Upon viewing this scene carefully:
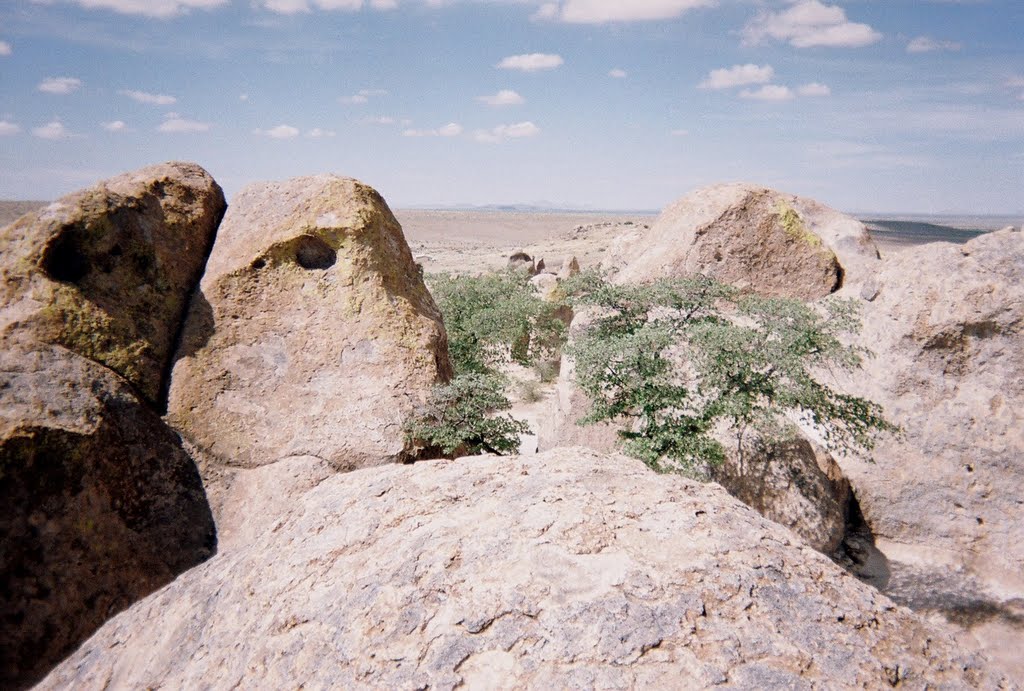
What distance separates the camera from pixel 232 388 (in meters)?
7.25

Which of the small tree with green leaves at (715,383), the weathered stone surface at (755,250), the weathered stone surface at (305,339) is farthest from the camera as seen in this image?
the weathered stone surface at (755,250)

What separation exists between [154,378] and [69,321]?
977mm

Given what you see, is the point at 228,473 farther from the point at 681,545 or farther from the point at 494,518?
the point at 681,545

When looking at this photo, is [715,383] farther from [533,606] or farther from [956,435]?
[533,606]

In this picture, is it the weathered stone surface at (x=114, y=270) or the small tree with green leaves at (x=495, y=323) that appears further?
the small tree with green leaves at (x=495, y=323)

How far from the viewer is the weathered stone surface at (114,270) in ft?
20.6

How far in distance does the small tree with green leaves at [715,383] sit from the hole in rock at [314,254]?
11.7 ft

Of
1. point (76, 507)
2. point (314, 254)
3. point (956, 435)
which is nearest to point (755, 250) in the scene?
point (956, 435)

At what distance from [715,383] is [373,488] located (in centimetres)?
563

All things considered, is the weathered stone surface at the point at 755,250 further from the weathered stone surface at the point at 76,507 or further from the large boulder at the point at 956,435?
the weathered stone surface at the point at 76,507

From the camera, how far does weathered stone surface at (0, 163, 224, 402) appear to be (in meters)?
6.27

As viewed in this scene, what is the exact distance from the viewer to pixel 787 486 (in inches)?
339

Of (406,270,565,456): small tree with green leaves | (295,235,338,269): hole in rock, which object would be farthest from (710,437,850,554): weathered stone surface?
(295,235,338,269): hole in rock

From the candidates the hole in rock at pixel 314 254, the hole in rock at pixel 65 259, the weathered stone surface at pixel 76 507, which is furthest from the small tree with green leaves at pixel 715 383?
the hole in rock at pixel 65 259
